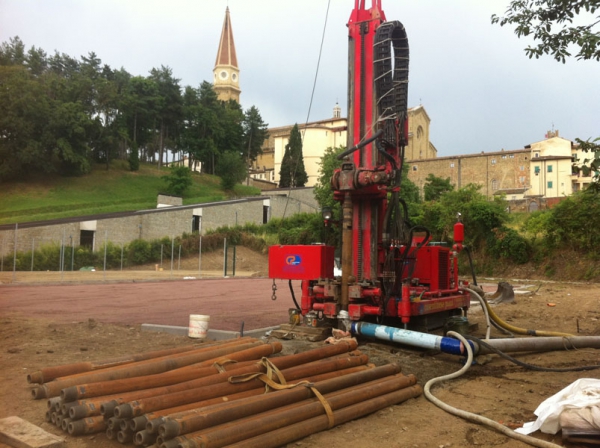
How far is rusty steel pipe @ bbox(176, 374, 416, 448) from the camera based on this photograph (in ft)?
12.3

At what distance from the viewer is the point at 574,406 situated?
4.26 meters

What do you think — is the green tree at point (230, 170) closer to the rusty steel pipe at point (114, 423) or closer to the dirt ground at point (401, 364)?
the dirt ground at point (401, 364)

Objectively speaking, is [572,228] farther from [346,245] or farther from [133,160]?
[133,160]

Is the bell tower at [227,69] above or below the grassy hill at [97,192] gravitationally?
above

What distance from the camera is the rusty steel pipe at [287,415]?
12.3 feet

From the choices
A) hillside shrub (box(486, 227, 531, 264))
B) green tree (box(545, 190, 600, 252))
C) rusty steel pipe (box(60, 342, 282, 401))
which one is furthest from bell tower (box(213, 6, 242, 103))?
rusty steel pipe (box(60, 342, 282, 401))

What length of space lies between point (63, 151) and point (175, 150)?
1119 inches

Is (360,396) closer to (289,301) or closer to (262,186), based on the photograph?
(289,301)

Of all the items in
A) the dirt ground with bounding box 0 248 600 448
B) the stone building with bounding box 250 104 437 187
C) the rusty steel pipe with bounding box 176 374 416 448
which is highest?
the stone building with bounding box 250 104 437 187

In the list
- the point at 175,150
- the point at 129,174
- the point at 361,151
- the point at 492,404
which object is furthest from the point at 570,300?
the point at 175,150

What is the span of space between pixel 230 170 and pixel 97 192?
2031cm

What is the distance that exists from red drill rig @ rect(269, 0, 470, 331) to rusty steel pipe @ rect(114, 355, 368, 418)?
2022mm

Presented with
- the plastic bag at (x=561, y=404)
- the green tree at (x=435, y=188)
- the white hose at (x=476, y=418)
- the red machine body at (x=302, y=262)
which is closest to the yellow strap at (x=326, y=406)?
the white hose at (x=476, y=418)

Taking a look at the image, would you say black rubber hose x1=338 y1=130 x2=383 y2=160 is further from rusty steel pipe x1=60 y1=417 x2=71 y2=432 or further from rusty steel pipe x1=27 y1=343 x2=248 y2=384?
rusty steel pipe x1=60 y1=417 x2=71 y2=432
